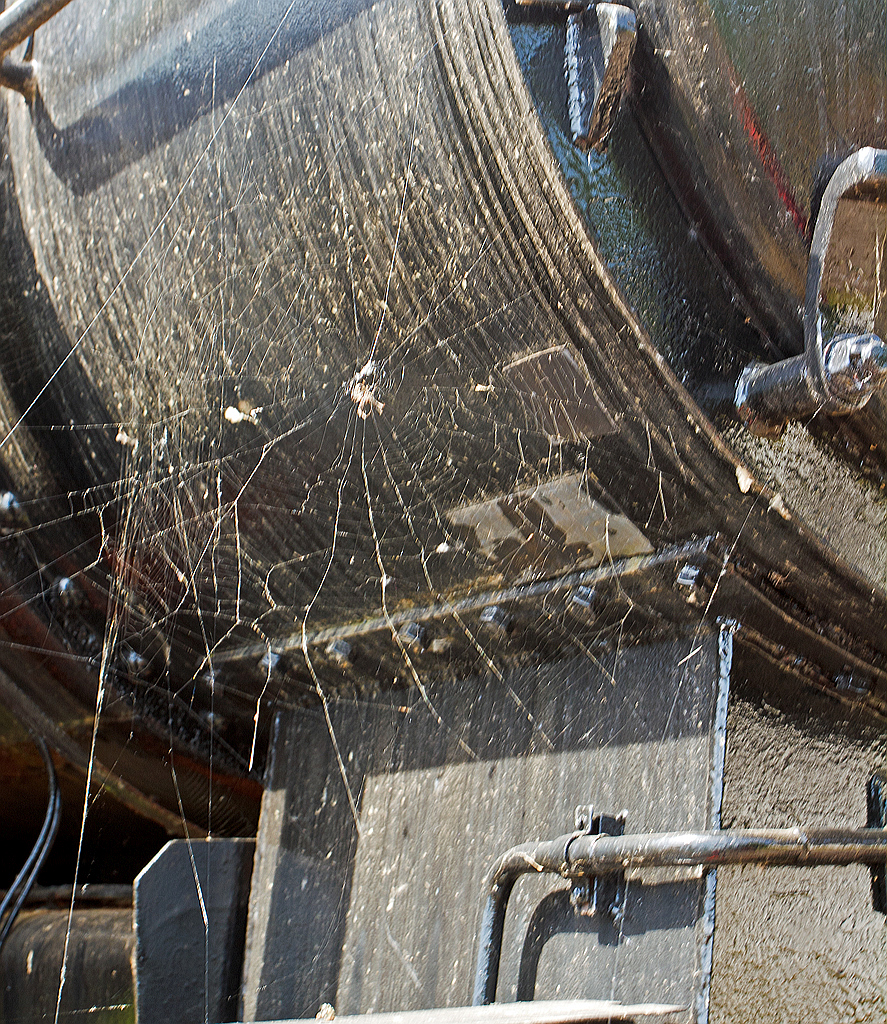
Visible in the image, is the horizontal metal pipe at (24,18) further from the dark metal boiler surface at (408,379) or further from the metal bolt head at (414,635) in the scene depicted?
the metal bolt head at (414,635)

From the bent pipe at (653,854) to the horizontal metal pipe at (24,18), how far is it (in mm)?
1411

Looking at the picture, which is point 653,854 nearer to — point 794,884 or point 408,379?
point 794,884

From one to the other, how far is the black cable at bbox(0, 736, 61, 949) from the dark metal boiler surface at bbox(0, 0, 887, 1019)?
0.18ft

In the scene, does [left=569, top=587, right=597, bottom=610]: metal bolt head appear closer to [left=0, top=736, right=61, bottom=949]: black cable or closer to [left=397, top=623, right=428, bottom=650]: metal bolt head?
[left=397, top=623, right=428, bottom=650]: metal bolt head

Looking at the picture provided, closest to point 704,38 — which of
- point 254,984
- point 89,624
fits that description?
point 89,624

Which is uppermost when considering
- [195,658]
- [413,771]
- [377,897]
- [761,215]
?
[761,215]

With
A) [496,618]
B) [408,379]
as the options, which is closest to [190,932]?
[496,618]

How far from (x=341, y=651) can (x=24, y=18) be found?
1.11 metres

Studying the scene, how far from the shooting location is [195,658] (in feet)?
6.22

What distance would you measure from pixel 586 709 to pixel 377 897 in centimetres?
50

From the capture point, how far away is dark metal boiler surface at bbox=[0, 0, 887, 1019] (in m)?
1.18

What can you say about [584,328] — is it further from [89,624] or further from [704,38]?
[89,624]

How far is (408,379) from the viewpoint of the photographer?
1.38 metres

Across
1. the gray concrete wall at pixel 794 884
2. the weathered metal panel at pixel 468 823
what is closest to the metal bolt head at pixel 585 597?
the weathered metal panel at pixel 468 823
